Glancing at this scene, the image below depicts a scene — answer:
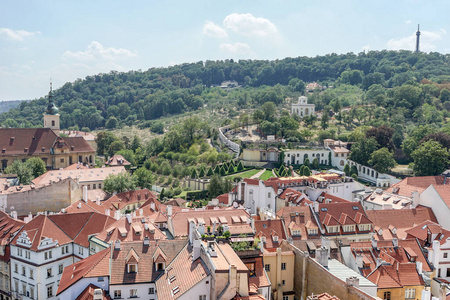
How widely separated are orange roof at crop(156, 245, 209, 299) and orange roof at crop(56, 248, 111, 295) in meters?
3.59

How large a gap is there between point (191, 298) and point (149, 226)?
13.8 meters

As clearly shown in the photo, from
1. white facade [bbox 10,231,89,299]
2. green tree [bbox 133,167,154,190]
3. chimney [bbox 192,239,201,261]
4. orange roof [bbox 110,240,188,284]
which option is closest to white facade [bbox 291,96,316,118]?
green tree [bbox 133,167,154,190]

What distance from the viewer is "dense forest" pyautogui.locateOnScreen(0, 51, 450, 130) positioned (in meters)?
115

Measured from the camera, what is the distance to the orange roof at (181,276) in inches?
929

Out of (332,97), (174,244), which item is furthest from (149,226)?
(332,97)

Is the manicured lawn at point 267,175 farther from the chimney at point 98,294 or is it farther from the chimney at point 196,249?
the chimney at point 98,294

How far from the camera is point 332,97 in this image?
128125 mm

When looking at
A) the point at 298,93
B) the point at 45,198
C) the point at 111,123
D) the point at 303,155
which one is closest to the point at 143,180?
the point at 45,198

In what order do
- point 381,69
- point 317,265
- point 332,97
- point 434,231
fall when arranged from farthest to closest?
1. point 381,69
2. point 332,97
3. point 434,231
4. point 317,265

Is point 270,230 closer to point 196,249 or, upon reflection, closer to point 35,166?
point 196,249

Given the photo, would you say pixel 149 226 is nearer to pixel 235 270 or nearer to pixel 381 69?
pixel 235 270

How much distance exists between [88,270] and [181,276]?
21.2ft

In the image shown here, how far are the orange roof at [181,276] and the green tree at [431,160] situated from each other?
54.4 meters

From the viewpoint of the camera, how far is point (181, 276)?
24.9m
